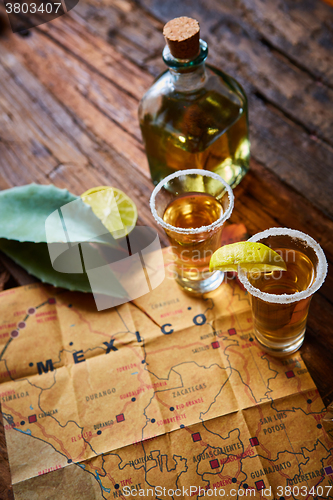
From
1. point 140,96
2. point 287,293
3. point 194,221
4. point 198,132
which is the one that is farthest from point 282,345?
point 140,96

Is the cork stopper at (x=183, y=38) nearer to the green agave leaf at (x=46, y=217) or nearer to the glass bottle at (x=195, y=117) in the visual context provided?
the glass bottle at (x=195, y=117)

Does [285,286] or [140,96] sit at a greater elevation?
[140,96]

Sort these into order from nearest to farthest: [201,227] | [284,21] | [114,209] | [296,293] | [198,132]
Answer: [296,293], [201,227], [198,132], [114,209], [284,21]

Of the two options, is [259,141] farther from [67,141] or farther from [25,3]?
[25,3]

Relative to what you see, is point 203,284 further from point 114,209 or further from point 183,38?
point 183,38

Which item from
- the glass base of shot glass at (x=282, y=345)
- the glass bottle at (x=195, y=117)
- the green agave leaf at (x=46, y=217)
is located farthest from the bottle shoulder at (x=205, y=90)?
the glass base of shot glass at (x=282, y=345)

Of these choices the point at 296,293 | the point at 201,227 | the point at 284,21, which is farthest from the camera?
the point at 284,21
